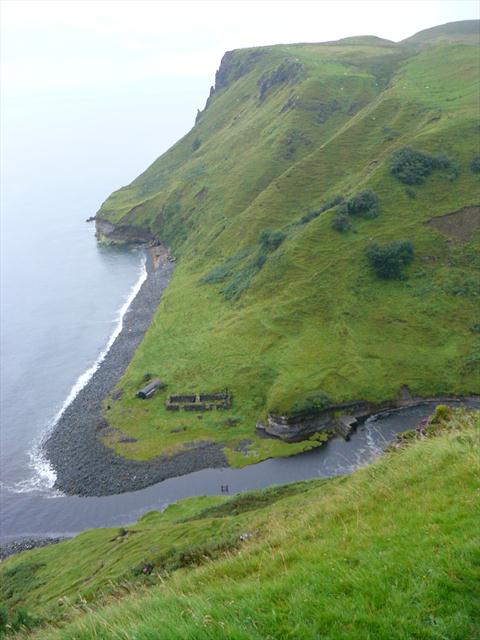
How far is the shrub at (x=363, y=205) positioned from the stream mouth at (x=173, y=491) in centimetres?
5187

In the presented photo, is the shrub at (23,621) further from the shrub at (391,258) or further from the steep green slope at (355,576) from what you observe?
the shrub at (391,258)

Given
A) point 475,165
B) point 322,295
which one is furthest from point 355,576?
point 475,165

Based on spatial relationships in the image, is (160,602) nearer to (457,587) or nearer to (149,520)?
(457,587)

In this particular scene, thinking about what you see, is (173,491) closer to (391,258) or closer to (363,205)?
(391,258)

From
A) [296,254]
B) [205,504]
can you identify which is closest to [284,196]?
[296,254]

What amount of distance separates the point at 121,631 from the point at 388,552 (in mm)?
6290

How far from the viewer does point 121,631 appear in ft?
36.7

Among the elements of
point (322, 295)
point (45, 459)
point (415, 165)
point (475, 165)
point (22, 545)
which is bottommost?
point (22, 545)

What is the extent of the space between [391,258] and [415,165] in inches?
1173

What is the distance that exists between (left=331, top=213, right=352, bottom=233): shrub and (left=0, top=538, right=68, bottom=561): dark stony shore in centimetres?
7651

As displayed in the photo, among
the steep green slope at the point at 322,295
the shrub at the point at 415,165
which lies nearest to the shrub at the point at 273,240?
the steep green slope at the point at 322,295

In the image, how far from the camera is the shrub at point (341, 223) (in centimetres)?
11319

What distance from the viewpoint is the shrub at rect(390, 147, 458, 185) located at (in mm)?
119312

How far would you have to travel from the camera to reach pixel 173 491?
237 ft
